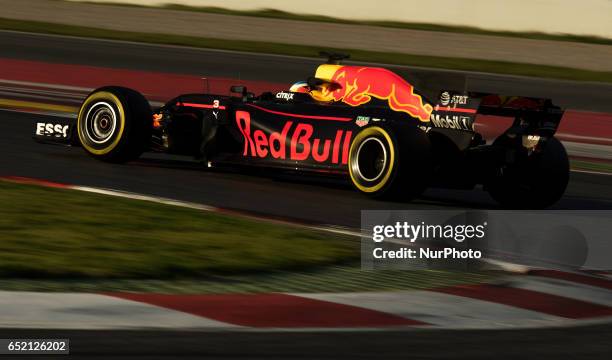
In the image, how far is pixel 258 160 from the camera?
10.5 metres

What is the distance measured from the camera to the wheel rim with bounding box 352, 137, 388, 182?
966 cm

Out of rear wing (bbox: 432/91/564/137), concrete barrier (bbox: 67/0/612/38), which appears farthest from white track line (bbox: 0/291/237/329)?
concrete barrier (bbox: 67/0/612/38)

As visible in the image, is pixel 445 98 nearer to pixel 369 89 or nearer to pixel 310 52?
pixel 369 89

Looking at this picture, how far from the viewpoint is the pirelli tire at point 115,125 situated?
10.9 metres

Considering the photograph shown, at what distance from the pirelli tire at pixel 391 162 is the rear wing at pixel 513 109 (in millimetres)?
446

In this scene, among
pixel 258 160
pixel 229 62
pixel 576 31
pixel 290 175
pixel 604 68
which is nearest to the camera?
pixel 258 160

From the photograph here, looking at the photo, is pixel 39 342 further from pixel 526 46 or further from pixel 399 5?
pixel 399 5

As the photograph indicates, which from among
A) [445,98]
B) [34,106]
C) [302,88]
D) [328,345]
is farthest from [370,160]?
[34,106]

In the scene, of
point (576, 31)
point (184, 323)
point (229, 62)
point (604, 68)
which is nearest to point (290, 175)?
point (184, 323)

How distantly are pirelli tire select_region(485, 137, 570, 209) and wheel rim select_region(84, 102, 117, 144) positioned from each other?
3.31 m

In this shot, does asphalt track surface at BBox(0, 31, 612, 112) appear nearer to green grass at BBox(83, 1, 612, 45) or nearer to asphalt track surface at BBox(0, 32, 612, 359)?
asphalt track surface at BBox(0, 32, 612, 359)

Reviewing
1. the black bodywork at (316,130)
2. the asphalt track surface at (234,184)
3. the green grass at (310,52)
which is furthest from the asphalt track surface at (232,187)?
the green grass at (310,52)

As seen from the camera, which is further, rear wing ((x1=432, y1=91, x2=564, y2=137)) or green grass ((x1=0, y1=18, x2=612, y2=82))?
green grass ((x1=0, y1=18, x2=612, y2=82))

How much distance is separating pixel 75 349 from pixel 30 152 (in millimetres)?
7283
